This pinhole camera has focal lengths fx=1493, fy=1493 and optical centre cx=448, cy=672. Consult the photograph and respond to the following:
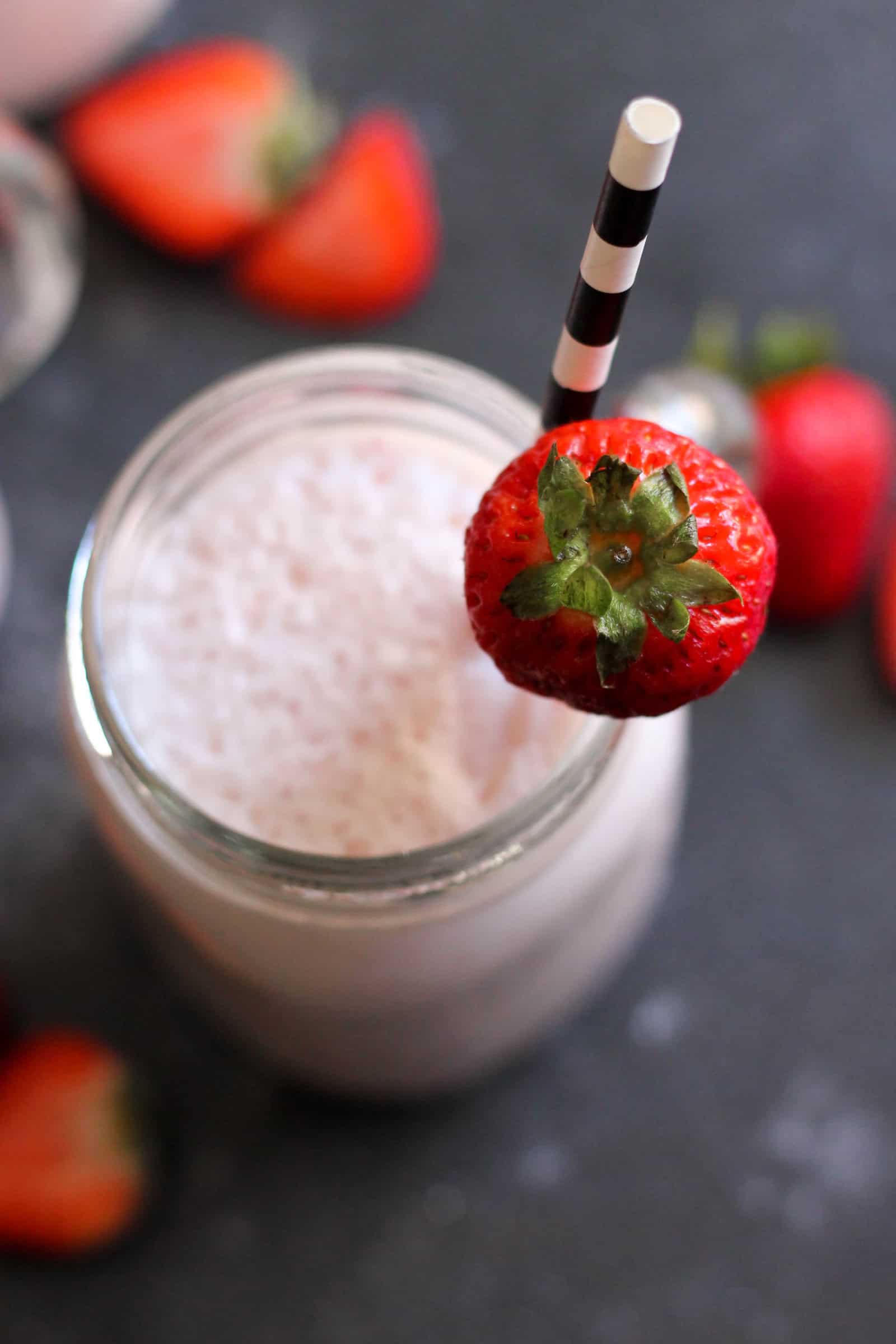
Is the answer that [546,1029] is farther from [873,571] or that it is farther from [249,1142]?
[873,571]

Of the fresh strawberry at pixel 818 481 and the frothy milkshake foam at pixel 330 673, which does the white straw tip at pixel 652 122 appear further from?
the fresh strawberry at pixel 818 481

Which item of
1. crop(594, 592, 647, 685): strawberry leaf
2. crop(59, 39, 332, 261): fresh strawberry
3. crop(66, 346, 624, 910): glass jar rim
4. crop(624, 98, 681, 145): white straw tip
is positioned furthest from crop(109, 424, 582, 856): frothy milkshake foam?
crop(59, 39, 332, 261): fresh strawberry

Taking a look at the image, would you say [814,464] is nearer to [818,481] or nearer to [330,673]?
[818,481]

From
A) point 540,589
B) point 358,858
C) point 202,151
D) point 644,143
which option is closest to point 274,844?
point 358,858

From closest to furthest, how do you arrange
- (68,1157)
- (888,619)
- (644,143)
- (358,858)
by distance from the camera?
(644,143) → (358,858) → (68,1157) → (888,619)

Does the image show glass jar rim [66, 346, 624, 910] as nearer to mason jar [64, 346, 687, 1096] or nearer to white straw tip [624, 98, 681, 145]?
mason jar [64, 346, 687, 1096]

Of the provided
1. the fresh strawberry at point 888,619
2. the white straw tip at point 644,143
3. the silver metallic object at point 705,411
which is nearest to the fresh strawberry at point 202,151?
the silver metallic object at point 705,411
